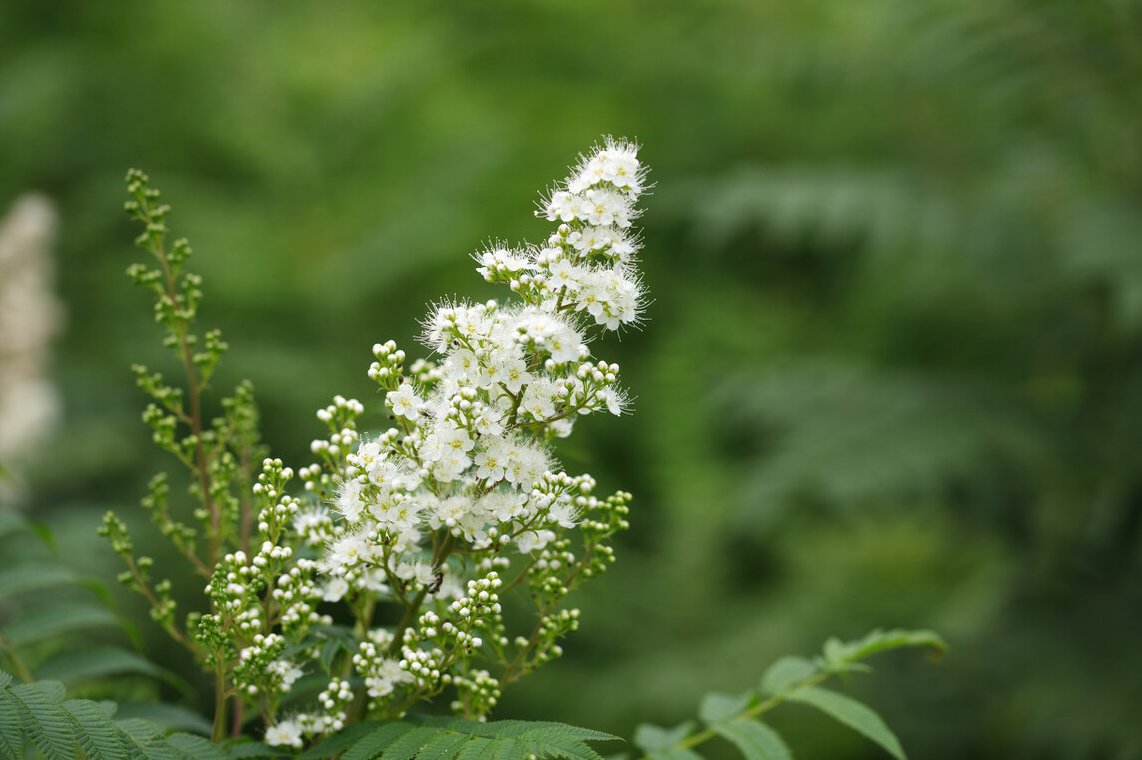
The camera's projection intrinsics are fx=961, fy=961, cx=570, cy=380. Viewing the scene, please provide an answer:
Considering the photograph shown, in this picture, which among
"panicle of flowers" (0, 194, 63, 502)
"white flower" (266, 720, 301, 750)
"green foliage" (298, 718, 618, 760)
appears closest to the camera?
"green foliage" (298, 718, 618, 760)

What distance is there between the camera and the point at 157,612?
1.76 m

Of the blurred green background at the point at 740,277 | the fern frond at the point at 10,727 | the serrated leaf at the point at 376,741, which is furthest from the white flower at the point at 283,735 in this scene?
the blurred green background at the point at 740,277

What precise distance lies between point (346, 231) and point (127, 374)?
6.70ft

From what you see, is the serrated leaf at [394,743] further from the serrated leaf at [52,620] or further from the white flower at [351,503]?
the serrated leaf at [52,620]

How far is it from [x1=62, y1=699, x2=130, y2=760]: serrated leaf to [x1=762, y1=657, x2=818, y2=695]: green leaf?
123 cm

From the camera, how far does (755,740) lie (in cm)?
183

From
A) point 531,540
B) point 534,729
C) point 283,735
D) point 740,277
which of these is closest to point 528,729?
point 534,729

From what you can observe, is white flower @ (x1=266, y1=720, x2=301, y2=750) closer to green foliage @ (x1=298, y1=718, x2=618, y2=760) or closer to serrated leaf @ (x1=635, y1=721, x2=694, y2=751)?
green foliage @ (x1=298, y1=718, x2=618, y2=760)

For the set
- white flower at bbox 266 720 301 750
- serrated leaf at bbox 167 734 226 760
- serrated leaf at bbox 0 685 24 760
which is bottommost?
serrated leaf at bbox 0 685 24 760

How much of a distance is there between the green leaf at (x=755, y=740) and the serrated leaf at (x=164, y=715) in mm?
995

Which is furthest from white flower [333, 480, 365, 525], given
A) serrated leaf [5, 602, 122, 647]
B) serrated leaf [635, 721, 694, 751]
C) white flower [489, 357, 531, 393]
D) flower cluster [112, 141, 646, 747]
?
serrated leaf [635, 721, 694, 751]

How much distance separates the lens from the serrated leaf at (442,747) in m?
1.39

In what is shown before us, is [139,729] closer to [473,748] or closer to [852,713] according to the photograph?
[473,748]

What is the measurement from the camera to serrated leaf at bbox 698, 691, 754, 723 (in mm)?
1994
